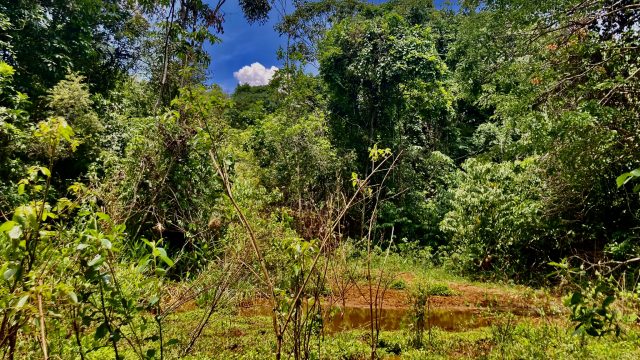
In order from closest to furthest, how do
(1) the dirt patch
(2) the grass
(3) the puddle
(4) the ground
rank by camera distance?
(2) the grass → (4) the ground → (3) the puddle → (1) the dirt patch

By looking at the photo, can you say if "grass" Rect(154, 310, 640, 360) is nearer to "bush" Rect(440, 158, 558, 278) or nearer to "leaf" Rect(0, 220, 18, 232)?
"leaf" Rect(0, 220, 18, 232)

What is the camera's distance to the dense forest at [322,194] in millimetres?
2062

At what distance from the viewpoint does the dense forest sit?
2.06 metres

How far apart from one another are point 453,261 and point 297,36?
11172 millimetres

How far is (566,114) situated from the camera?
220 inches

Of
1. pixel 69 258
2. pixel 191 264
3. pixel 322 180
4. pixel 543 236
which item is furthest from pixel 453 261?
pixel 69 258

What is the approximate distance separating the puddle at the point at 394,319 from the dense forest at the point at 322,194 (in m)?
0.06

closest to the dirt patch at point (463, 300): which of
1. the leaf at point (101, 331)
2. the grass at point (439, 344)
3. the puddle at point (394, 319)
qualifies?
the puddle at point (394, 319)

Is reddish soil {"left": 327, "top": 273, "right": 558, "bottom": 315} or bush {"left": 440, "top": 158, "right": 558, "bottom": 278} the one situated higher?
bush {"left": 440, "top": 158, "right": 558, "bottom": 278}

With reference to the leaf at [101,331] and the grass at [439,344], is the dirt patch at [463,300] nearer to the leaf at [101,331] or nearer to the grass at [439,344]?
the grass at [439,344]

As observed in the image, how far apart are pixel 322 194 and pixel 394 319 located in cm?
686

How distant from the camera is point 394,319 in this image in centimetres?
535

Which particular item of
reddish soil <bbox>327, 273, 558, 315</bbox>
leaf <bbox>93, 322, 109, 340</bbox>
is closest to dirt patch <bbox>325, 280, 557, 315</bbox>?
reddish soil <bbox>327, 273, 558, 315</bbox>

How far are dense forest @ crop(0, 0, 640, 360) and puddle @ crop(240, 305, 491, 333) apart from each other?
0.19 ft
